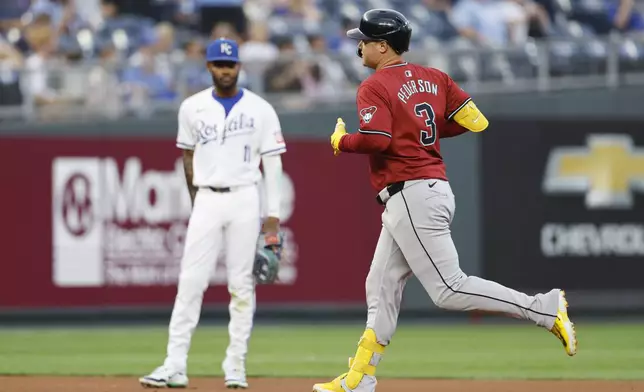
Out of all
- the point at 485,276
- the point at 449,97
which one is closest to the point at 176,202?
the point at 485,276

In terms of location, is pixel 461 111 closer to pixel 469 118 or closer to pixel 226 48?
pixel 469 118

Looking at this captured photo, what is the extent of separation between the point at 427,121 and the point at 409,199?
448 mm

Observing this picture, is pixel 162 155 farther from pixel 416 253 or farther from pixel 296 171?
pixel 416 253

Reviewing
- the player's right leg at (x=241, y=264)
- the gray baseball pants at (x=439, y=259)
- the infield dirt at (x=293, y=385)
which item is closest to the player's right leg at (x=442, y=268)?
the gray baseball pants at (x=439, y=259)

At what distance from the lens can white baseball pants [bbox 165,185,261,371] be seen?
829 cm

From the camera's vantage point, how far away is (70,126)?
13711 mm

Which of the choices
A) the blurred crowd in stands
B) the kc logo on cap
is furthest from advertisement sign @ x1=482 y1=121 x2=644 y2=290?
the kc logo on cap

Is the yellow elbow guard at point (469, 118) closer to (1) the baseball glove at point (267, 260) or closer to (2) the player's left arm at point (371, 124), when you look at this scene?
(2) the player's left arm at point (371, 124)

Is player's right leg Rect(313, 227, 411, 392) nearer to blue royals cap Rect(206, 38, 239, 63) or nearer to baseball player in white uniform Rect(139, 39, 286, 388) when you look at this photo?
baseball player in white uniform Rect(139, 39, 286, 388)

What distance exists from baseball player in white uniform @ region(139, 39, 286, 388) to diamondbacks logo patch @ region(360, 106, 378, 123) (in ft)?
6.10

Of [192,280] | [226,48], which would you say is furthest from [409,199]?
[226,48]

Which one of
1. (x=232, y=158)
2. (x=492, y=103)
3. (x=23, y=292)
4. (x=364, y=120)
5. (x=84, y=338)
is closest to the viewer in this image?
(x=364, y=120)

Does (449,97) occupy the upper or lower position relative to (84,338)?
upper

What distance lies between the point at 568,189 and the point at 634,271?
1.19m
